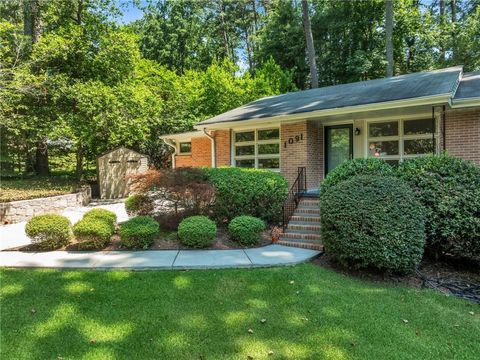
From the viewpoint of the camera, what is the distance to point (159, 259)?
581cm

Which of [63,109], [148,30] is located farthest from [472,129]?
[148,30]

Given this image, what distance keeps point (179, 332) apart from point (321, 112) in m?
6.89

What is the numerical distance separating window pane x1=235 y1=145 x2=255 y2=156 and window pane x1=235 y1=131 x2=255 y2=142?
0.84ft

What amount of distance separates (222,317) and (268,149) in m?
7.50

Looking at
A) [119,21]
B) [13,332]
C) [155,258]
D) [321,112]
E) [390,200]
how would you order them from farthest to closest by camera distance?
[119,21] → [321,112] → [155,258] → [390,200] → [13,332]

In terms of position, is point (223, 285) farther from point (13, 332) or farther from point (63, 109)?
point (63, 109)

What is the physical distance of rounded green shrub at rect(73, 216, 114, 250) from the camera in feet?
20.6

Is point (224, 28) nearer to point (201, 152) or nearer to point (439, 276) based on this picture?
point (201, 152)

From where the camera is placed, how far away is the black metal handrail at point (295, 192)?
9024mm

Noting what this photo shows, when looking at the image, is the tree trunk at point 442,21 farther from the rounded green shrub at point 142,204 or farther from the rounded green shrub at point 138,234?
the rounded green shrub at point 138,234

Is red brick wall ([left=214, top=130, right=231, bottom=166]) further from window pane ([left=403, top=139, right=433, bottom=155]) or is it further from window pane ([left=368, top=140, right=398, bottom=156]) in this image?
window pane ([left=403, top=139, right=433, bottom=155])

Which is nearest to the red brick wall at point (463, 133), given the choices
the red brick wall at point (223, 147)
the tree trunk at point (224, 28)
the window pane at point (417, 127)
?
the window pane at point (417, 127)

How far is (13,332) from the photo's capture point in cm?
343

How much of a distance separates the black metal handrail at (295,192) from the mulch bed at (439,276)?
2.84m
